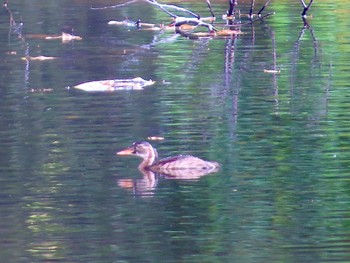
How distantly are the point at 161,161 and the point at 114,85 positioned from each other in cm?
640

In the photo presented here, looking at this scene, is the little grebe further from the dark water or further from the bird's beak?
the dark water

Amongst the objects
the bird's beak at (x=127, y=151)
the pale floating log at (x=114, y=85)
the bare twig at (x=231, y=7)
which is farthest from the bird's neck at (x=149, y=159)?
the bare twig at (x=231, y=7)

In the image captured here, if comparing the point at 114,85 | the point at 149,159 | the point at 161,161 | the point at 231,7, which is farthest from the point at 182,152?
the point at 231,7

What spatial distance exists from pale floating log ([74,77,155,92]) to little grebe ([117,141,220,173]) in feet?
18.4

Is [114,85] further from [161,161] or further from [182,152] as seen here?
[161,161]

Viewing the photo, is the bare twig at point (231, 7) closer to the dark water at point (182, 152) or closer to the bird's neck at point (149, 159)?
the dark water at point (182, 152)

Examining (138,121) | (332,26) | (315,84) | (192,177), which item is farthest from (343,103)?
(332,26)

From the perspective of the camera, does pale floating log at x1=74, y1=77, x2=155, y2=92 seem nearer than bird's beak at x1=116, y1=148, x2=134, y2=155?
No

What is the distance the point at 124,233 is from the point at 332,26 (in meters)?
19.4

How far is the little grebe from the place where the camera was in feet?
40.2

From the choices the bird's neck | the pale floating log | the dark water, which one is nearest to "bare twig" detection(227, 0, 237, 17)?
the dark water

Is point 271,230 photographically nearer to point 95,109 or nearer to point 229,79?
point 95,109

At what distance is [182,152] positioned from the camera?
13.3 meters

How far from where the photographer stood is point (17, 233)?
10023 mm
